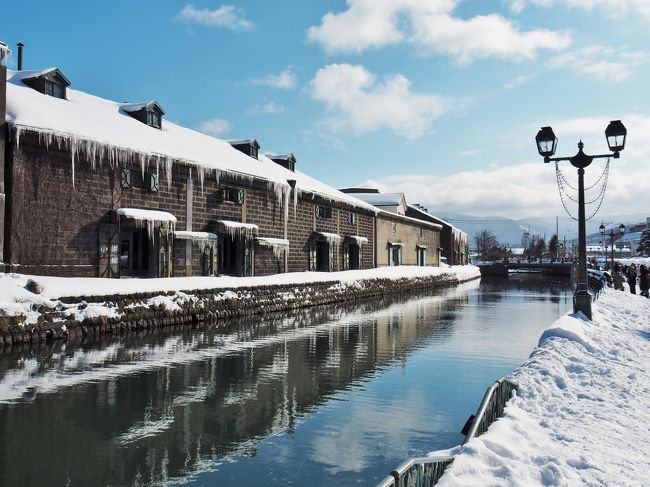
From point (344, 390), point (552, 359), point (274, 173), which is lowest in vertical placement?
point (344, 390)

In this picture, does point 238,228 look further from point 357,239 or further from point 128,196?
point 357,239

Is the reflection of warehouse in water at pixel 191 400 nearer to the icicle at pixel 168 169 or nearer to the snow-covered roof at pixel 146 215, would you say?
the snow-covered roof at pixel 146 215

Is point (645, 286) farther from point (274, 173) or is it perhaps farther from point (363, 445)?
point (363, 445)

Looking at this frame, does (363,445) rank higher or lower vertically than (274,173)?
lower

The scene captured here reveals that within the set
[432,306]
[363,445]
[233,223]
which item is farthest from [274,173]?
[363,445]

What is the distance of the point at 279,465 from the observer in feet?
17.5

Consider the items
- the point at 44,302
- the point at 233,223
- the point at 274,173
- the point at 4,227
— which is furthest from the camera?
the point at 274,173

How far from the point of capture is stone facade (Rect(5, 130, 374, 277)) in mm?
14938

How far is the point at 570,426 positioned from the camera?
17.4ft

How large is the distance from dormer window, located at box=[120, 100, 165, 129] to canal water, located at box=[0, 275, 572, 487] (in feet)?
38.6

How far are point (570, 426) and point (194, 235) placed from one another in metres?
16.4

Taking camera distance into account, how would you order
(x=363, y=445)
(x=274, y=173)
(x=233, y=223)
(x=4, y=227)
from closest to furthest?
(x=363, y=445) → (x=4, y=227) → (x=233, y=223) → (x=274, y=173)

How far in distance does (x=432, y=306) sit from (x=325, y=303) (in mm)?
4642

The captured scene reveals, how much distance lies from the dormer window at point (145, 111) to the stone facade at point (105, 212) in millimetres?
4410
